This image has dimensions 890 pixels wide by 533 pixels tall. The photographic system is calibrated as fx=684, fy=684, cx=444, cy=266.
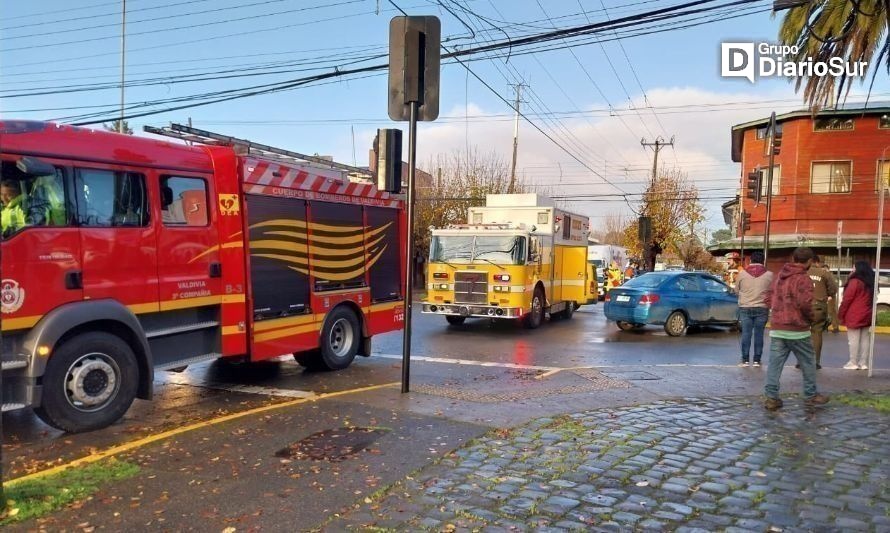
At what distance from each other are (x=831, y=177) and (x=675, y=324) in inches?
770

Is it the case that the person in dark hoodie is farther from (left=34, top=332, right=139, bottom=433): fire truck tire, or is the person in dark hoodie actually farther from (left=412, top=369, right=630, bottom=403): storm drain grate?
(left=34, top=332, right=139, bottom=433): fire truck tire

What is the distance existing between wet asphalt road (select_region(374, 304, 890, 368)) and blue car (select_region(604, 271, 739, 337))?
344mm

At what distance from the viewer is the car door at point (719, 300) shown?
51.3 ft

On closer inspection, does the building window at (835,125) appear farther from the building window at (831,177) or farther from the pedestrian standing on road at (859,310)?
the pedestrian standing on road at (859,310)

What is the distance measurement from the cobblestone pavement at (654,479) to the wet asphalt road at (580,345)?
452 cm

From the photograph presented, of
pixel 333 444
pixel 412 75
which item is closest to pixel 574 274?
pixel 412 75

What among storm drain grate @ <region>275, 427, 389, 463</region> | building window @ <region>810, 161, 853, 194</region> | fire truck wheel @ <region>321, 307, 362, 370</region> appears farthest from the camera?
building window @ <region>810, 161, 853, 194</region>

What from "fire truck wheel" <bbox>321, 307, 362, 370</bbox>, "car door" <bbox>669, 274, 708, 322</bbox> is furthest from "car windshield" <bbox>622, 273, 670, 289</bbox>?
"fire truck wheel" <bbox>321, 307, 362, 370</bbox>

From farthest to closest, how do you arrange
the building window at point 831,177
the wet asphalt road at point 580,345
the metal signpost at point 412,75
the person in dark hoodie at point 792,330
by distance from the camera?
the building window at point 831,177, the wet asphalt road at point 580,345, the metal signpost at point 412,75, the person in dark hoodie at point 792,330

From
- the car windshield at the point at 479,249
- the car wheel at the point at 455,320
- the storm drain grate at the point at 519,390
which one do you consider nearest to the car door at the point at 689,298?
the car windshield at the point at 479,249

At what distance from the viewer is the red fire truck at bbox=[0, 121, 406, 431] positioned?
18.9 feet

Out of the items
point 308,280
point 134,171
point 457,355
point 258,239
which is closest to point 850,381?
point 457,355

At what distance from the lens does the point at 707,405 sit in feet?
24.3

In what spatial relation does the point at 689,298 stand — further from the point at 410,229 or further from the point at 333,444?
the point at 333,444
